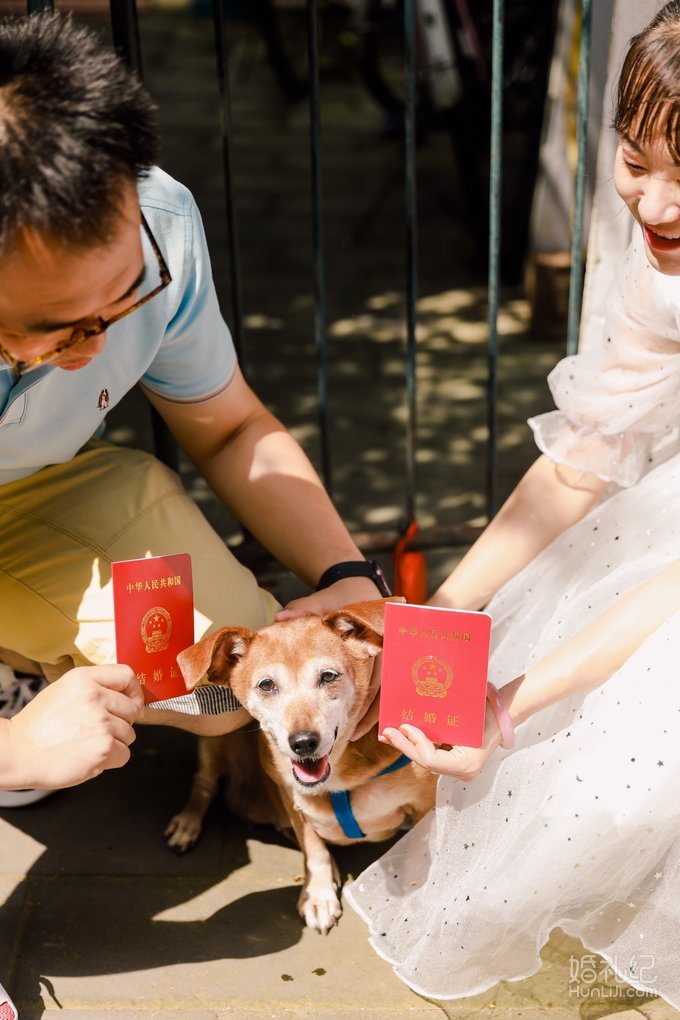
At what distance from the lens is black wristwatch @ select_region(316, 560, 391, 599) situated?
246cm

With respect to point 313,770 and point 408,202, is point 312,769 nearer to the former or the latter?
point 313,770

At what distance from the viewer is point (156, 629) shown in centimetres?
227

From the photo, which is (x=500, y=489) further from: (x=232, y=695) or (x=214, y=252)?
(x=214, y=252)

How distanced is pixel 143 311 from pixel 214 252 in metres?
4.34

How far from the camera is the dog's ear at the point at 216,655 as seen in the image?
87.3 inches

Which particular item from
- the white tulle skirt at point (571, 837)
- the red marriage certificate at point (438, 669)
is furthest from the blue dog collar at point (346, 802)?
the red marriage certificate at point (438, 669)

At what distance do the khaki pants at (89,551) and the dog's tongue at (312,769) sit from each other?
0.34 metres

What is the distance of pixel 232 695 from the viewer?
2.53m

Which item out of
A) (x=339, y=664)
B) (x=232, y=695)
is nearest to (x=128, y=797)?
(x=232, y=695)

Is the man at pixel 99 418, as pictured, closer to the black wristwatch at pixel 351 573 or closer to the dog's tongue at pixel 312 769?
the black wristwatch at pixel 351 573
